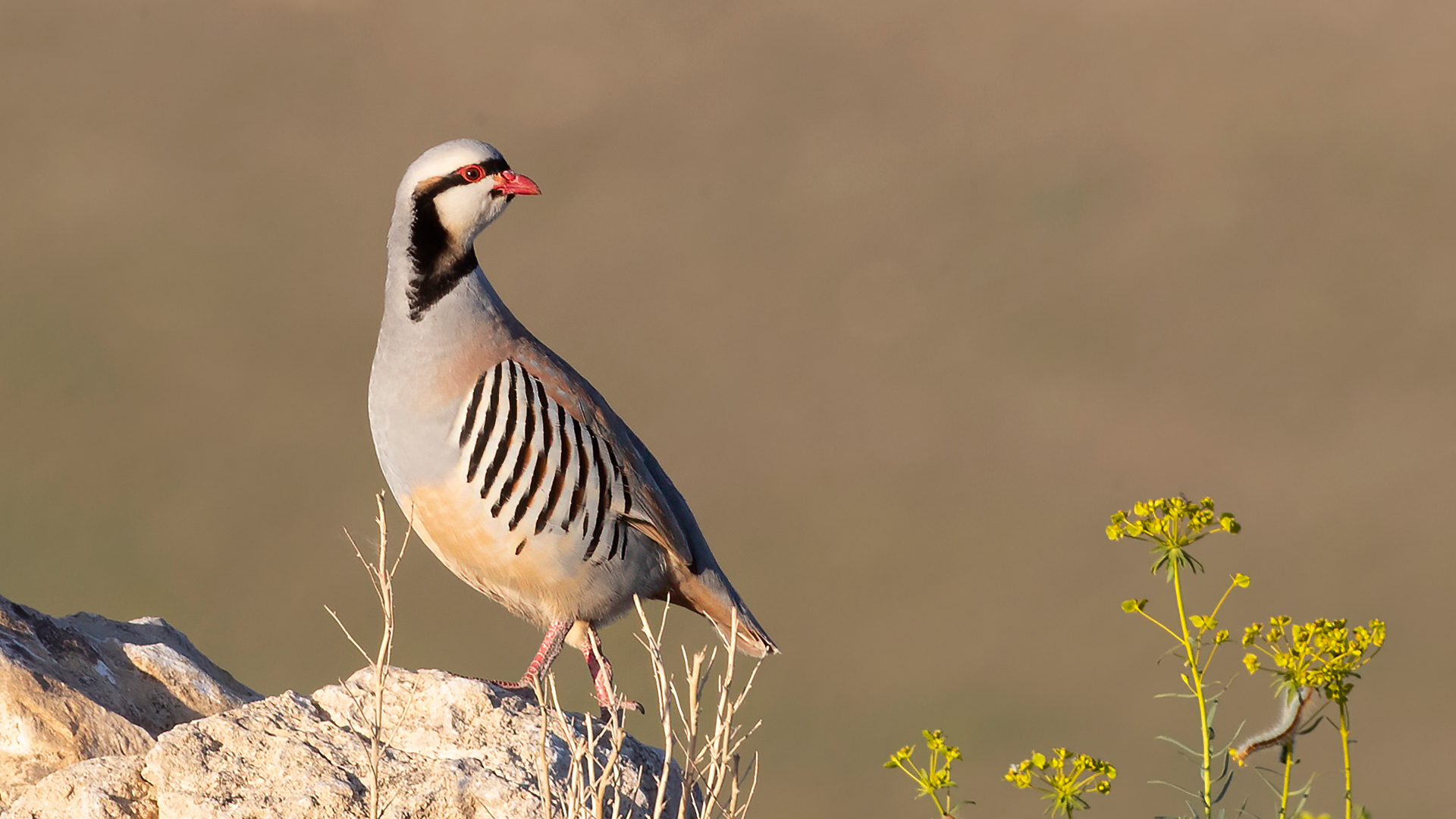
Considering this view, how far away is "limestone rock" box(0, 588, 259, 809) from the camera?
4625 millimetres

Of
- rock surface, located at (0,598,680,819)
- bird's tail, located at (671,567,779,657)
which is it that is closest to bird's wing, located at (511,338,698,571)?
bird's tail, located at (671,567,779,657)

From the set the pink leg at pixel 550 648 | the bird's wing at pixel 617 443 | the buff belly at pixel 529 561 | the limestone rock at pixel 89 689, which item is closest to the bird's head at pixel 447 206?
the bird's wing at pixel 617 443

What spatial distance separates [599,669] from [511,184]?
6.04 feet

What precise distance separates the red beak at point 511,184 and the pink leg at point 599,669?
1.68 metres

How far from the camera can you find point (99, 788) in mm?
4258

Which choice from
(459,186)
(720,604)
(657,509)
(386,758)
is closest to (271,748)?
(386,758)

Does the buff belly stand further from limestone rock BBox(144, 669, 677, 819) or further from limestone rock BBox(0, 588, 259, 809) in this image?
limestone rock BBox(0, 588, 259, 809)

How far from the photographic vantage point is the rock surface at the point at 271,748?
4.26 m

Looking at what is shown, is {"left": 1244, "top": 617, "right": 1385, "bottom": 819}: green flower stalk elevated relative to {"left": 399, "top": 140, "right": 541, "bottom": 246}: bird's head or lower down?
lower down

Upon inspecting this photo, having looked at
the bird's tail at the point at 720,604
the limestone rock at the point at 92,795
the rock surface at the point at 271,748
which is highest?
the bird's tail at the point at 720,604

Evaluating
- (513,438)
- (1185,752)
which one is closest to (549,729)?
(513,438)

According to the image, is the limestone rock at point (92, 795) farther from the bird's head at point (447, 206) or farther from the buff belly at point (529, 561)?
the bird's head at point (447, 206)

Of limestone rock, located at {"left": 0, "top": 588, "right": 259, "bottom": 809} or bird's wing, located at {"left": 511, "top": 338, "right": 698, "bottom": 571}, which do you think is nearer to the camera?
limestone rock, located at {"left": 0, "top": 588, "right": 259, "bottom": 809}

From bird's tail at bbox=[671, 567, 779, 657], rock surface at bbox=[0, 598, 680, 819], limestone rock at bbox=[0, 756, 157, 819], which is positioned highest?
bird's tail at bbox=[671, 567, 779, 657]
